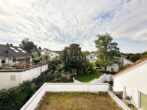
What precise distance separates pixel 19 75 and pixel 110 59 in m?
31.0

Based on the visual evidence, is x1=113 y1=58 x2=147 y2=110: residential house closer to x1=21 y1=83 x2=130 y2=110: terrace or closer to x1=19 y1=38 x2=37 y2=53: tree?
x1=21 y1=83 x2=130 y2=110: terrace

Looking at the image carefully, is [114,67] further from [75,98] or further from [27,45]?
[75,98]

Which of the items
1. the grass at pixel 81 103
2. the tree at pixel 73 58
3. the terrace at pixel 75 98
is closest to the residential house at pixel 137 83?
the terrace at pixel 75 98

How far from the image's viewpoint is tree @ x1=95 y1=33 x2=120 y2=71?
141ft

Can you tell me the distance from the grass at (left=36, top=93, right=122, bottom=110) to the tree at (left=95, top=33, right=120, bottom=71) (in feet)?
108

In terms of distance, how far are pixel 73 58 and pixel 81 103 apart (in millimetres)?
24924

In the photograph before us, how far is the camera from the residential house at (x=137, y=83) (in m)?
Answer: 9.77

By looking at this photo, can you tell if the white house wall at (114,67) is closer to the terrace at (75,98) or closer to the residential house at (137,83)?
the residential house at (137,83)

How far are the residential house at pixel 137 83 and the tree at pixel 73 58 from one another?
20.4 m

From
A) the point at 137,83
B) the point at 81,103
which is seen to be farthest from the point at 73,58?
the point at 81,103

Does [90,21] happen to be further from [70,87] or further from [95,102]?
[95,102]

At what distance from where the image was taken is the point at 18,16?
14.9 m

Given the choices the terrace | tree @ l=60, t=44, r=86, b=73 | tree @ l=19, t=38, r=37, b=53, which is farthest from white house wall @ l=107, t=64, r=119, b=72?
the terrace

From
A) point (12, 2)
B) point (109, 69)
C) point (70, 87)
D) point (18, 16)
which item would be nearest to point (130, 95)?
point (70, 87)
